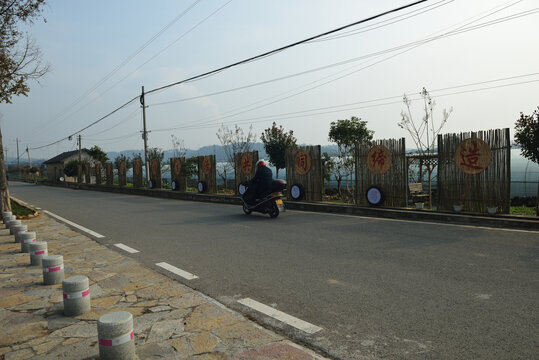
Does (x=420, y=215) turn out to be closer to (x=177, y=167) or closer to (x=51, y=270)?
(x=51, y=270)

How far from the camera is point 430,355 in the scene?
2848 mm

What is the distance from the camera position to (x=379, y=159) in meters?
11.2

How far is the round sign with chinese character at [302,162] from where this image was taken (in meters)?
13.7

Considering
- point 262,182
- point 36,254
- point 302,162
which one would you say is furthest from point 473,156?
point 36,254

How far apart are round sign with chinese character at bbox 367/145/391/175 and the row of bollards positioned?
881cm

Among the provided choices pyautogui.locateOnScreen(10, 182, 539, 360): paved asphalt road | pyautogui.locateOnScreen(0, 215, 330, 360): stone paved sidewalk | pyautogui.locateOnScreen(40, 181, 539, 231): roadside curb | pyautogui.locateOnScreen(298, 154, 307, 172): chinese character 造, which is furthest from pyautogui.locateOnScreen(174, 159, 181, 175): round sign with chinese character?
pyautogui.locateOnScreen(0, 215, 330, 360): stone paved sidewalk

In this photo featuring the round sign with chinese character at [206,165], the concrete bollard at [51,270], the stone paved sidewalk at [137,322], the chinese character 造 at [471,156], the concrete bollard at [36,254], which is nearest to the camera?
the stone paved sidewalk at [137,322]

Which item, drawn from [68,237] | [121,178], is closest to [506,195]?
[68,237]

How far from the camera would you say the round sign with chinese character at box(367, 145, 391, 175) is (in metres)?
11.0

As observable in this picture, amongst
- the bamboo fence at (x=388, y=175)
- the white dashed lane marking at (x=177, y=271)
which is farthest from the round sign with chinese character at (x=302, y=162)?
the white dashed lane marking at (x=177, y=271)

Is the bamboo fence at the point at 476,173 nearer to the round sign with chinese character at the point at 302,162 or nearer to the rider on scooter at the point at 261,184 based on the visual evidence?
the rider on scooter at the point at 261,184

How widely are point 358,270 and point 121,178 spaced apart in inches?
1128

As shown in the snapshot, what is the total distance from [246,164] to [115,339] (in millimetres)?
14149

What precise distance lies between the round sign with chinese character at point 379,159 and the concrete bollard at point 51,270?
29.0ft
